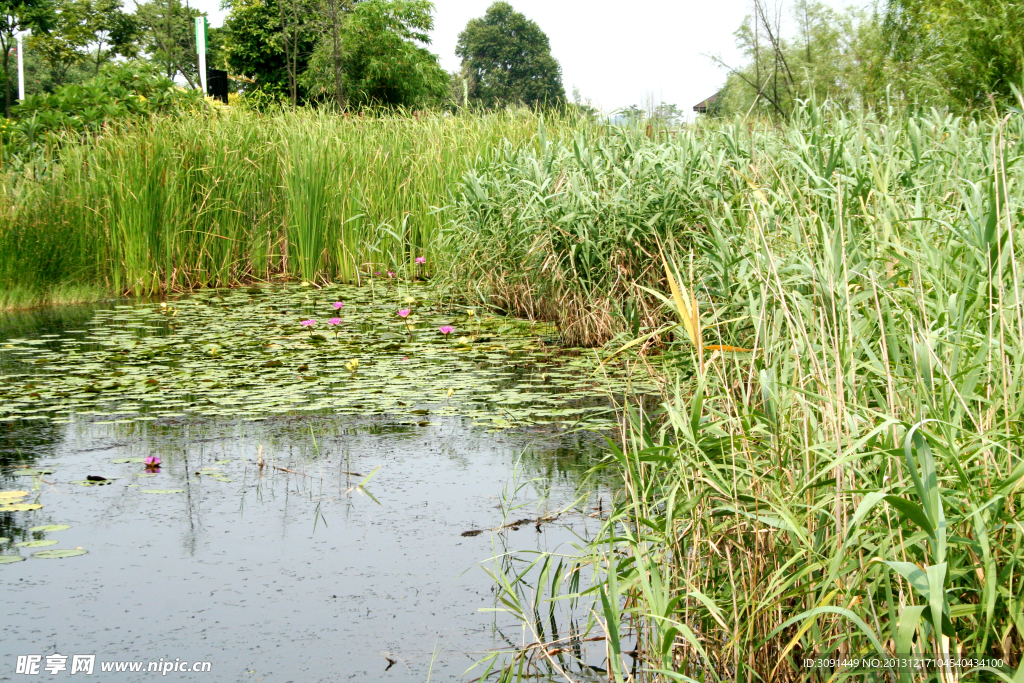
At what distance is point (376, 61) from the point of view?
2639 centimetres

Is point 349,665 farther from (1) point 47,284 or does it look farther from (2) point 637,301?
(1) point 47,284

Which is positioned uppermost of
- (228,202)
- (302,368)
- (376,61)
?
(376,61)

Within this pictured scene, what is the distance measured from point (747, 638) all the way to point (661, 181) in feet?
13.2

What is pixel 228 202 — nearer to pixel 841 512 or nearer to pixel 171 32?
pixel 841 512

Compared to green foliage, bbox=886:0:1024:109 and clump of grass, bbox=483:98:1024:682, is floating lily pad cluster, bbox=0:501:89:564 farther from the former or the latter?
green foliage, bbox=886:0:1024:109

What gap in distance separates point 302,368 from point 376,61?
22623mm

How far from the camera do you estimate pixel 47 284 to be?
27.2ft

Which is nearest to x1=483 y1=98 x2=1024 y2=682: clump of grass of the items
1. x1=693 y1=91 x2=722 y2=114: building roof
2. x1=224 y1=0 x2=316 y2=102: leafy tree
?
x1=693 y1=91 x2=722 y2=114: building roof

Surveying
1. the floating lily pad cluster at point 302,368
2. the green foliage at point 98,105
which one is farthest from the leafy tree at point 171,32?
the floating lily pad cluster at point 302,368

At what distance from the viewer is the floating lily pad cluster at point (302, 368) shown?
462cm

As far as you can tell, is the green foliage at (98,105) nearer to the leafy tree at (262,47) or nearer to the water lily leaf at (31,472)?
the water lily leaf at (31,472)

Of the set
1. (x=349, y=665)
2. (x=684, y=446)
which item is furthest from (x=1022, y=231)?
(x=349, y=665)

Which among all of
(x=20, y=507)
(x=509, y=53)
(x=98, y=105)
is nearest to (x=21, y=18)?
(x=98, y=105)

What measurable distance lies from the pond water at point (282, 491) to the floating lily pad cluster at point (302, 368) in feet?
0.08
